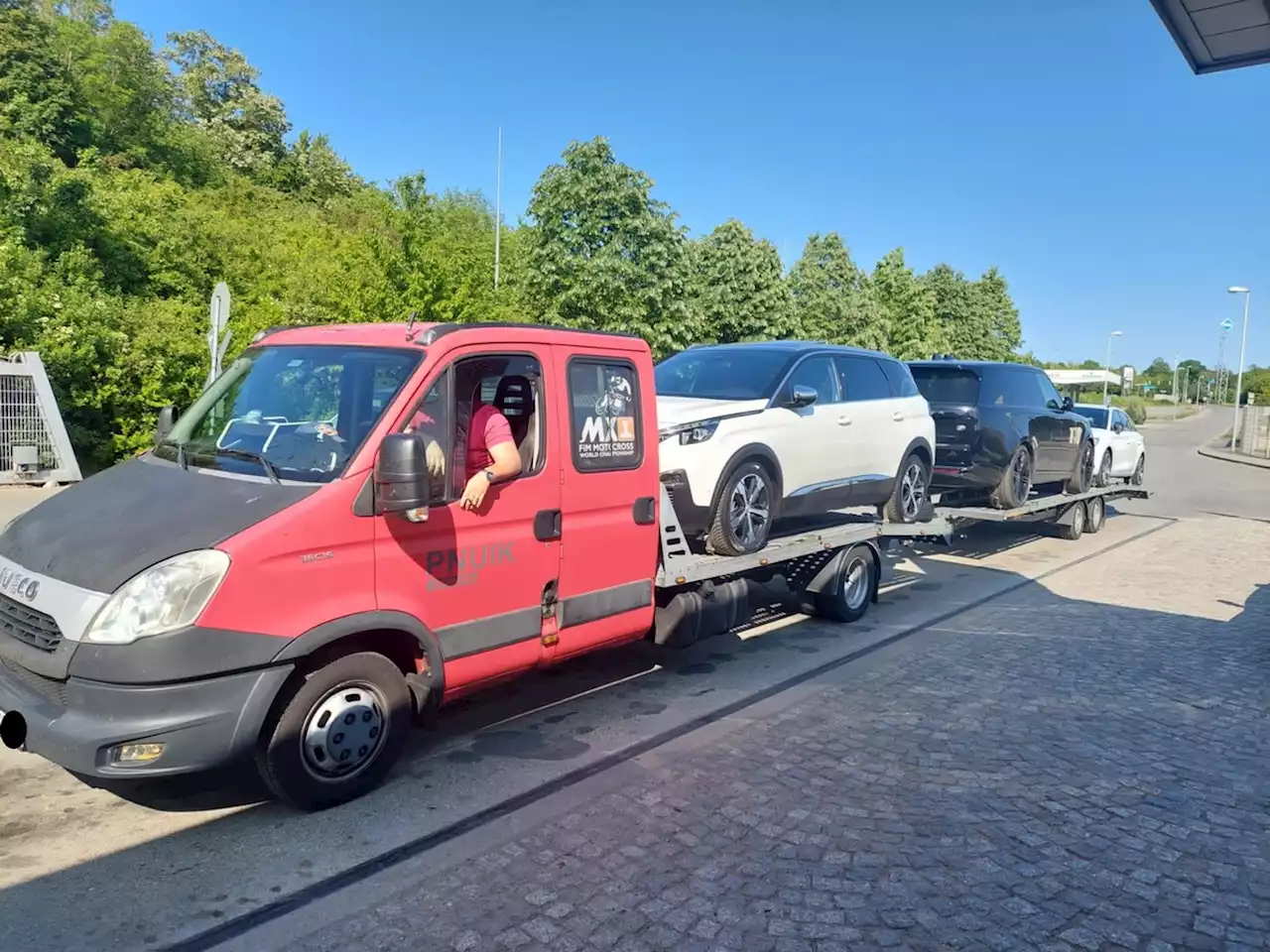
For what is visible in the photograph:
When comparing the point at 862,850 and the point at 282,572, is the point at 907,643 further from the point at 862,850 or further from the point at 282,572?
the point at 282,572

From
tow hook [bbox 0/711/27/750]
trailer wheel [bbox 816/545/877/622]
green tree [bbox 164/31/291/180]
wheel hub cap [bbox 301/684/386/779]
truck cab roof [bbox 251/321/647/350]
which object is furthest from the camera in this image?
green tree [bbox 164/31/291/180]

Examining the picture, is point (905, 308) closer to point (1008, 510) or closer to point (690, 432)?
point (1008, 510)

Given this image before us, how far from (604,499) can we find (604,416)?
0.50 metres

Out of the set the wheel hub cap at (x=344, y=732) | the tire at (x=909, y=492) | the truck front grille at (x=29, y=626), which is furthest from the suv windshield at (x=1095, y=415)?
the truck front grille at (x=29, y=626)

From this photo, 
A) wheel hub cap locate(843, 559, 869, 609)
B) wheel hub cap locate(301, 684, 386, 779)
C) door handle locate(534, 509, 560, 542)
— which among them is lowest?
wheel hub cap locate(843, 559, 869, 609)

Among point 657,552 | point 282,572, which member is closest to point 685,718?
point 657,552

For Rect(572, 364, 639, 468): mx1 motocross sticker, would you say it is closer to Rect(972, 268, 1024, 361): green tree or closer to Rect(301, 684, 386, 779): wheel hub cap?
Rect(301, 684, 386, 779): wheel hub cap

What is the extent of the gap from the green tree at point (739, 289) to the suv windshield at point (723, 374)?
61.9 ft

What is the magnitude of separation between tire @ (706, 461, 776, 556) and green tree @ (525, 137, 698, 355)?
14.0 metres

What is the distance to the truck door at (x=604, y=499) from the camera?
5.11 metres

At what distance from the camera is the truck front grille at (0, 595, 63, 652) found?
3.65 meters

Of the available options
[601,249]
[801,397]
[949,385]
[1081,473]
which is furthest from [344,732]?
[601,249]

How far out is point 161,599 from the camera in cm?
356

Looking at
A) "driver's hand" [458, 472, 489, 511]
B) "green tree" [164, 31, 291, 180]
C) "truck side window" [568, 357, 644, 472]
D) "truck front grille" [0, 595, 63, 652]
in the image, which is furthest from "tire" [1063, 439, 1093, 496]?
"green tree" [164, 31, 291, 180]
